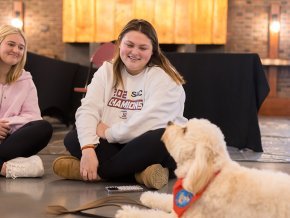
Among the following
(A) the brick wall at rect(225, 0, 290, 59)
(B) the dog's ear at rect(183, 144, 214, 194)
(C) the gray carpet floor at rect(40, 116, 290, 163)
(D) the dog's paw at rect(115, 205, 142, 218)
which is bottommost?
(C) the gray carpet floor at rect(40, 116, 290, 163)

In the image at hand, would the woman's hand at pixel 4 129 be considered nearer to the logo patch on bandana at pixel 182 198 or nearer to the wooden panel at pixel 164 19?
the logo patch on bandana at pixel 182 198

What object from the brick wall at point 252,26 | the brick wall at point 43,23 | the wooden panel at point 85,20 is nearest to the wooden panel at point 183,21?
the brick wall at point 252,26

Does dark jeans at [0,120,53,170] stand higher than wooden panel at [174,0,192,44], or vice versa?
wooden panel at [174,0,192,44]

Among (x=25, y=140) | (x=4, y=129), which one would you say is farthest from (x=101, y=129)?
(x=4, y=129)

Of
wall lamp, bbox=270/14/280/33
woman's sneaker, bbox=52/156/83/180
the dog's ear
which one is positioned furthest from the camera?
wall lamp, bbox=270/14/280/33

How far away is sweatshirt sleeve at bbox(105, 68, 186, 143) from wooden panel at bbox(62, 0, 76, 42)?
652 cm

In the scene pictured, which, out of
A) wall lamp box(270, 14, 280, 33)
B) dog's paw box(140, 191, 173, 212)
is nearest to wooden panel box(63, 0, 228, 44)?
wall lamp box(270, 14, 280, 33)

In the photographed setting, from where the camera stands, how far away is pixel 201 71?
13.1 ft

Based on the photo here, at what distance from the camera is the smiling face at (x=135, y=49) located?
2.28 metres

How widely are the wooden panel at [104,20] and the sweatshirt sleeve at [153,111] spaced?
6.37 meters

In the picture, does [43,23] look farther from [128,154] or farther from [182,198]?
[182,198]

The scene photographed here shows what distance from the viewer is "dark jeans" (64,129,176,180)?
88.8 inches

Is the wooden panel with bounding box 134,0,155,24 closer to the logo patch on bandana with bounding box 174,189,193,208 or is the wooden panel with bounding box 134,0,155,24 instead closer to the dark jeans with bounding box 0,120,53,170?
the dark jeans with bounding box 0,120,53,170

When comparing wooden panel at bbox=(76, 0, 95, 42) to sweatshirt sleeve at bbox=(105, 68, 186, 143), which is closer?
sweatshirt sleeve at bbox=(105, 68, 186, 143)
